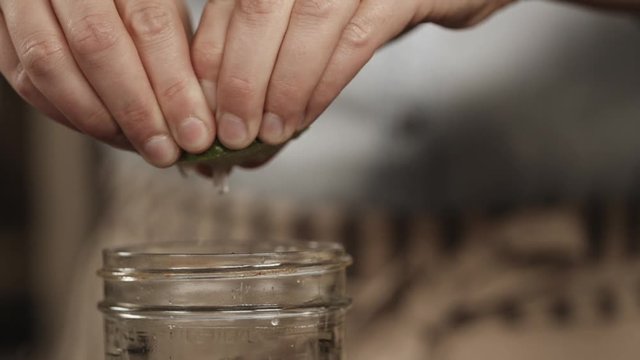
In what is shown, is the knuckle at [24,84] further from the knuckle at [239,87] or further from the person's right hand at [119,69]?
the knuckle at [239,87]

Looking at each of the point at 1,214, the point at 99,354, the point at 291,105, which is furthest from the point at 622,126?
the point at 1,214

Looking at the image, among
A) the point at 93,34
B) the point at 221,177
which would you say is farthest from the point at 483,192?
the point at 93,34

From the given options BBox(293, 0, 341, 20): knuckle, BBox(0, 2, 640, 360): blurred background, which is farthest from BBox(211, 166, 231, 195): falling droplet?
BBox(0, 2, 640, 360): blurred background

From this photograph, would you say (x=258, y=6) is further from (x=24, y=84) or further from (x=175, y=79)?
(x=24, y=84)

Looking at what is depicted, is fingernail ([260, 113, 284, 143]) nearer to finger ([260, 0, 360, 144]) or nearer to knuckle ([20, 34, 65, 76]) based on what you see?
finger ([260, 0, 360, 144])

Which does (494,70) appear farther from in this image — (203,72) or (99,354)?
(99,354)
